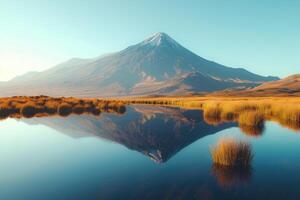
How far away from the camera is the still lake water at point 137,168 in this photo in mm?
11625

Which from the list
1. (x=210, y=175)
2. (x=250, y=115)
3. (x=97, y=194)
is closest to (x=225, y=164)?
(x=210, y=175)

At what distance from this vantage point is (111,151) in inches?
770

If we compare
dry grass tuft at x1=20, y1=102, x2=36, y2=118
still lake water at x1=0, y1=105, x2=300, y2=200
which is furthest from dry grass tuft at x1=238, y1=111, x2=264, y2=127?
dry grass tuft at x1=20, y1=102, x2=36, y2=118

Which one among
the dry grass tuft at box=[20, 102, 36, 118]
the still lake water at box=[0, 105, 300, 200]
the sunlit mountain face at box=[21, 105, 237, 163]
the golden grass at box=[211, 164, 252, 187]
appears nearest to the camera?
the still lake water at box=[0, 105, 300, 200]

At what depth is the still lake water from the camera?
458 inches

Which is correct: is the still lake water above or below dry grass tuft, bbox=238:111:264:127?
below

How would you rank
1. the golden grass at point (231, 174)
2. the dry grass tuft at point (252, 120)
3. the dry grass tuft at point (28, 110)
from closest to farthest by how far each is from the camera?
the golden grass at point (231, 174) < the dry grass tuft at point (252, 120) < the dry grass tuft at point (28, 110)

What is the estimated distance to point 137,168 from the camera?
50.2 feet

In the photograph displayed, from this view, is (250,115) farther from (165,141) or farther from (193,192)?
(193,192)

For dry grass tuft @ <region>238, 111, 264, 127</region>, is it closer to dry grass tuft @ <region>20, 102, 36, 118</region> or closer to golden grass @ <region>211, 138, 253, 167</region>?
golden grass @ <region>211, 138, 253, 167</region>

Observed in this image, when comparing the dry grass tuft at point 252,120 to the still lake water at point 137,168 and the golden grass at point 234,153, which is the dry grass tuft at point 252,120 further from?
the golden grass at point 234,153

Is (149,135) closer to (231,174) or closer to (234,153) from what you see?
(234,153)

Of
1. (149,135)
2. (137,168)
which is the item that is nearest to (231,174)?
(137,168)

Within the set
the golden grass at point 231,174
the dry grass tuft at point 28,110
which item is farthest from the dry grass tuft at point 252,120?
the dry grass tuft at point 28,110
